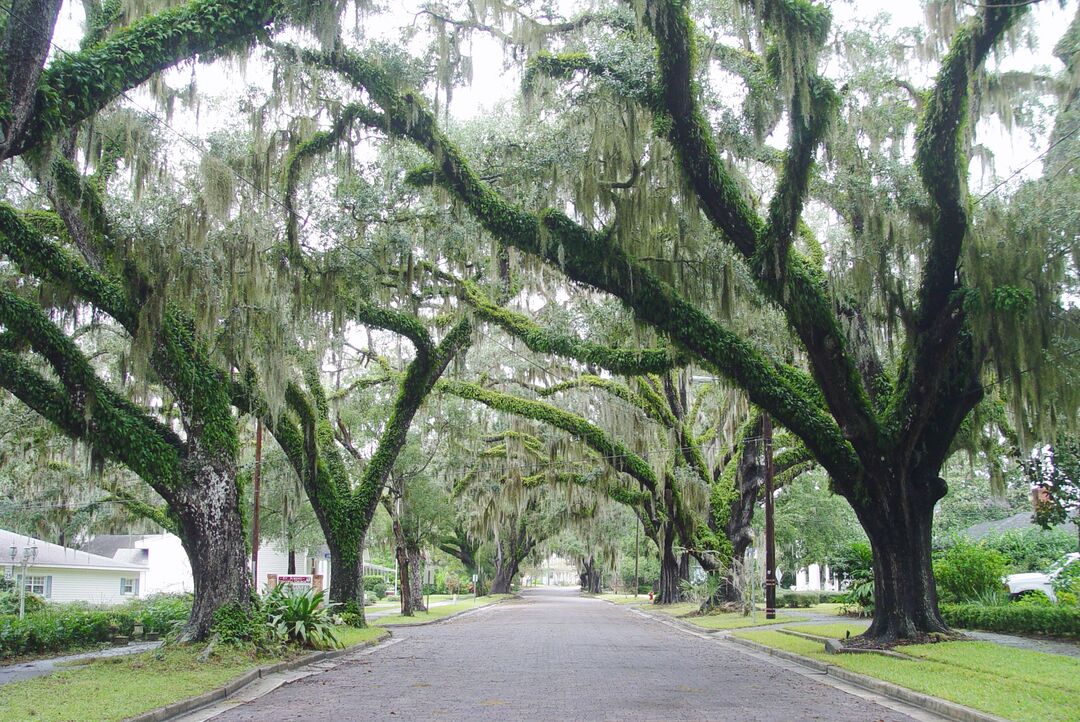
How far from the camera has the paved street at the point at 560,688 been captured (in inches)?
304

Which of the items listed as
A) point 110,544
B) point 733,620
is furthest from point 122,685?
point 110,544

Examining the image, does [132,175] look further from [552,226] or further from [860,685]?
[860,685]

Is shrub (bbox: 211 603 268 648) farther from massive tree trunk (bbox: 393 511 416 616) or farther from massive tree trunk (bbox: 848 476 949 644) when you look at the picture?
massive tree trunk (bbox: 393 511 416 616)

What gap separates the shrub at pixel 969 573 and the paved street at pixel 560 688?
5.92m

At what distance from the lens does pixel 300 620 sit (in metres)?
13.5

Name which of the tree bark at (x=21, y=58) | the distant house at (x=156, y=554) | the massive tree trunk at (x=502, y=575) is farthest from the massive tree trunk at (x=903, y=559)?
the massive tree trunk at (x=502, y=575)

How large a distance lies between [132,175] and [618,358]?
27.3 feet

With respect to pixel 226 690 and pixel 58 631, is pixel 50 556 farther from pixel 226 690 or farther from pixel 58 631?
pixel 226 690

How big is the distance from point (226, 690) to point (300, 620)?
4.40 meters

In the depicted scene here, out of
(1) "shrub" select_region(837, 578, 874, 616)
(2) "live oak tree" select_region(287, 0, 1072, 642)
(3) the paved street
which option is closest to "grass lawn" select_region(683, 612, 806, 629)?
(1) "shrub" select_region(837, 578, 874, 616)

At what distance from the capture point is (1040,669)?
9680mm

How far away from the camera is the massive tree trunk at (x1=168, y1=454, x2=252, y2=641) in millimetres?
12141

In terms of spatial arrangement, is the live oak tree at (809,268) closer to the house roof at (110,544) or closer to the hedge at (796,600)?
the hedge at (796,600)

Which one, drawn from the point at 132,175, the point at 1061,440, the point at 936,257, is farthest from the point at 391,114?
the point at 1061,440
